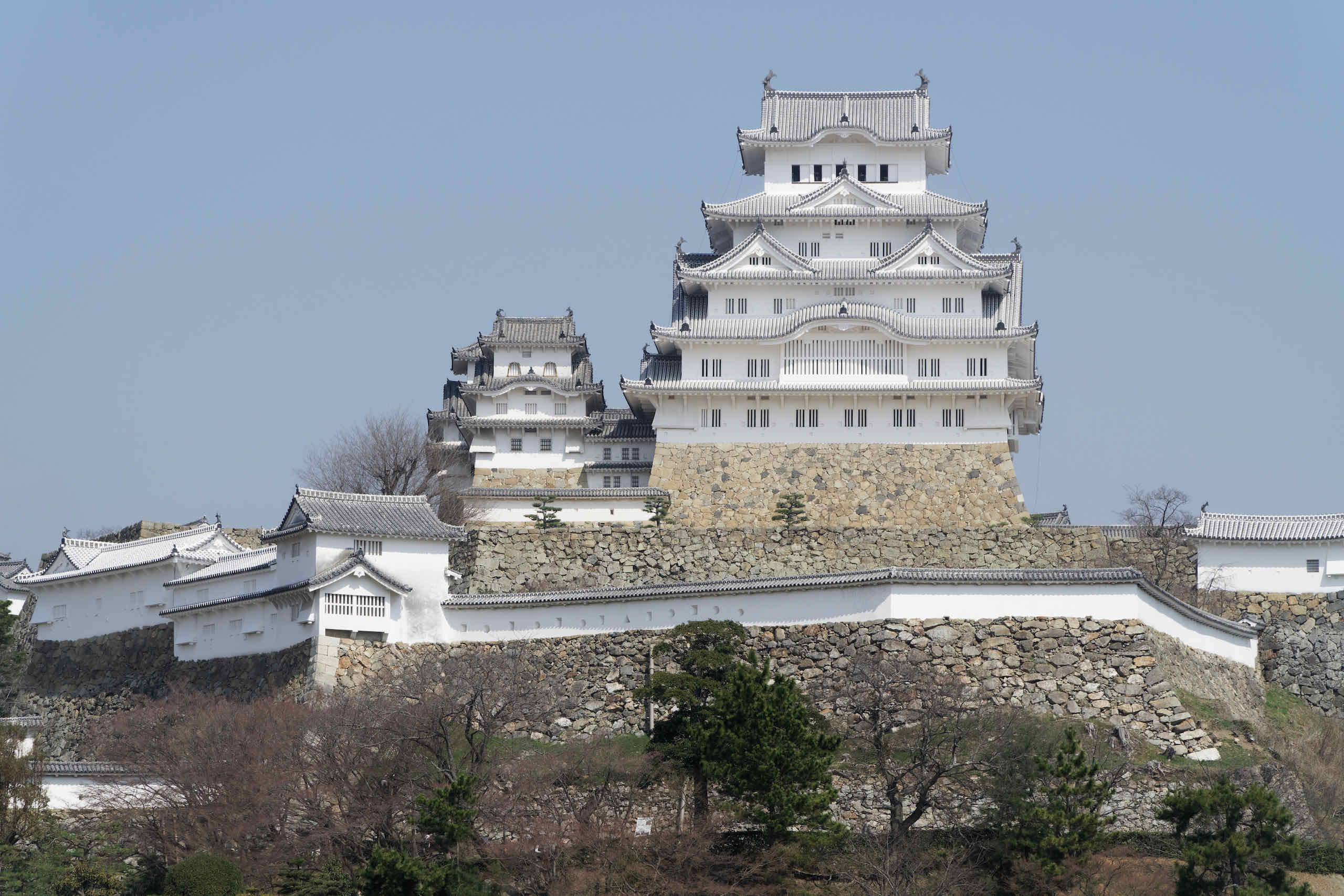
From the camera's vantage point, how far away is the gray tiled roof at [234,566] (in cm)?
3700

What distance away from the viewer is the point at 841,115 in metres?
54.5

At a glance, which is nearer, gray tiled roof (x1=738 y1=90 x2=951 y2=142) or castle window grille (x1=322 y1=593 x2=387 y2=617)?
castle window grille (x1=322 y1=593 x2=387 y2=617)

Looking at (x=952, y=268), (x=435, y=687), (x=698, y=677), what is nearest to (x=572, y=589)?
(x=435, y=687)

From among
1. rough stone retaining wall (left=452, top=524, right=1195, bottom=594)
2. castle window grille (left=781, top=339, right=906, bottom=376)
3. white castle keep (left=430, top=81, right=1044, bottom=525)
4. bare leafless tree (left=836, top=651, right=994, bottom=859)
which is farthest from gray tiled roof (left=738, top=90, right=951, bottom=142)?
bare leafless tree (left=836, top=651, right=994, bottom=859)

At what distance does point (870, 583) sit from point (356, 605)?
9.44 meters

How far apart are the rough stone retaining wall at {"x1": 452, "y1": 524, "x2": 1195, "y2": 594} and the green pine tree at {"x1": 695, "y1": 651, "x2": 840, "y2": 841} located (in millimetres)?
12411

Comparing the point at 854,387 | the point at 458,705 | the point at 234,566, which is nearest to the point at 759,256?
the point at 854,387

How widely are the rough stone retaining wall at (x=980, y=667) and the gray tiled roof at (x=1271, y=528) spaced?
779 centimetres

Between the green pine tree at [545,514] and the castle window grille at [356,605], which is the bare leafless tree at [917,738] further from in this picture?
the green pine tree at [545,514]

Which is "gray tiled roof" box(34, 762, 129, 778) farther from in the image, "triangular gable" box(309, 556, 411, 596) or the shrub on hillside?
"triangular gable" box(309, 556, 411, 596)

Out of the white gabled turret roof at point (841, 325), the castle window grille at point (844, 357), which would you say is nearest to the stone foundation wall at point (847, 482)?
the castle window grille at point (844, 357)

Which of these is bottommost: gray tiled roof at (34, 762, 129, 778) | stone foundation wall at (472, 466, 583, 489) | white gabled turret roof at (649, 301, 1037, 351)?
gray tiled roof at (34, 762, 129, 778)

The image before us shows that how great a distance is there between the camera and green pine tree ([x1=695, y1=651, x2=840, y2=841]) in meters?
A: 25.8

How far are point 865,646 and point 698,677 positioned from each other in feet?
15.8
